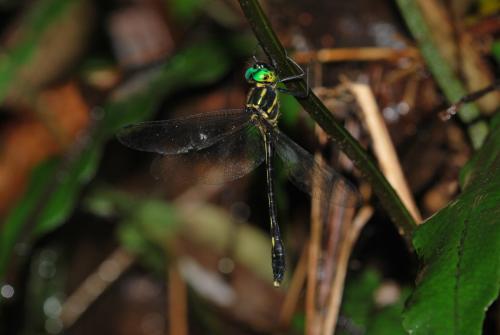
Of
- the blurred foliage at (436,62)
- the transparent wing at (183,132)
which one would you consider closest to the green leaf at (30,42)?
the transparent wing at (183,132)

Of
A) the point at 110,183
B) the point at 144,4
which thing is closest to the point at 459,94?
the point at 110,183

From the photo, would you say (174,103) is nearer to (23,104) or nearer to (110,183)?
(110,183)

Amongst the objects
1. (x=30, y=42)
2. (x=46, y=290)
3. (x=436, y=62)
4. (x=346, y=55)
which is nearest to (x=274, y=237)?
(x=436, y=62)

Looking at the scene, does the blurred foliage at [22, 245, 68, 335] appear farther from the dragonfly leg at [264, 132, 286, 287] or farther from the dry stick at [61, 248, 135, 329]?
the dragonfly leg at [264, 132, 286, 287]

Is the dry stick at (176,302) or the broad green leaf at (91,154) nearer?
the broad green leaf at (91,154)

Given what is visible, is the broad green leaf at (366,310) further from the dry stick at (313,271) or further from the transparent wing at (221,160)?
the transparent wing at (221,160)
